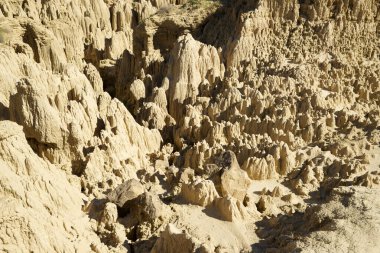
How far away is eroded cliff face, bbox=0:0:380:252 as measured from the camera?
9.15m

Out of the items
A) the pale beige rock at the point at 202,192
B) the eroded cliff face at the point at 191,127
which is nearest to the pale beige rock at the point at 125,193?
the eroded cliff face at the point at 191,127

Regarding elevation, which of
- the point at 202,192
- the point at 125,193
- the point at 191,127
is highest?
the point at 191,127

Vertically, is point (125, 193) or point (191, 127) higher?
point (191, 127)

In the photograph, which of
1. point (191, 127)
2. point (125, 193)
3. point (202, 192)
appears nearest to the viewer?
→ point (202, 192)

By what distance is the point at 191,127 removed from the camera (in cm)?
1466

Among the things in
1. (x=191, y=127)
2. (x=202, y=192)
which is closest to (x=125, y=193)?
(x=202, y=192)

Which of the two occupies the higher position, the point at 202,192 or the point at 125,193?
the point at 202,192

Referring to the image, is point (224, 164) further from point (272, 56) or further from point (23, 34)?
point (23, 34)

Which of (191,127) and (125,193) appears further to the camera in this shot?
(191,127)

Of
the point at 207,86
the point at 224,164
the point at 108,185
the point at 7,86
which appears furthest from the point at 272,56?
the point at 7,86

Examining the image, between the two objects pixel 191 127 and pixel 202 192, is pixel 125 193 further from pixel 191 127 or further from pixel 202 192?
pixel 191 127

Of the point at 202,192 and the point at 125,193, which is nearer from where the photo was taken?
the point at 202,192

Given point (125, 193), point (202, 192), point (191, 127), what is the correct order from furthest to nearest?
point (191, 127), point (125, 193), point (202, 192)

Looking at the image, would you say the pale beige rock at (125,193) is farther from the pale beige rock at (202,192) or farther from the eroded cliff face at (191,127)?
the pale beige rock at (202,192)
